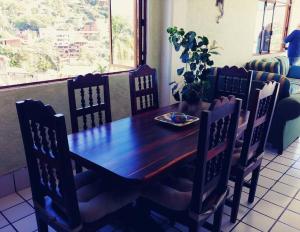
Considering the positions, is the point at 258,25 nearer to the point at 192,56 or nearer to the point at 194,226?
the point at 192,56

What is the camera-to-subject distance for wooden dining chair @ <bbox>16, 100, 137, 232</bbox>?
115 cm

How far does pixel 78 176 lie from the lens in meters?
1.69

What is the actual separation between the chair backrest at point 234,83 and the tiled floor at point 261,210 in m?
0.79

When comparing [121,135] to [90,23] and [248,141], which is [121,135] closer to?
[248,141]

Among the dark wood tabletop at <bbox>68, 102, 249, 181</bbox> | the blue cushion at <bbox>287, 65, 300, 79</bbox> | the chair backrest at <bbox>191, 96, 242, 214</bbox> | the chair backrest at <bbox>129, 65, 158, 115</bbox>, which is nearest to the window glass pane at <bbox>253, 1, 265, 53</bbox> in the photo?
the blue cushion at <bbox>287, 65, 300, 79</bbox>

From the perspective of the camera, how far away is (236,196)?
199 centimetres

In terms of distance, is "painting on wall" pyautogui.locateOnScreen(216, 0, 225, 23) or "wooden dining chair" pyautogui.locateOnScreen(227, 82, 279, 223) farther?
"painting on wall" pyautogui.locateOnScreen(216, 0, 225, 23)

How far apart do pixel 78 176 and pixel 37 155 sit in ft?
1.41

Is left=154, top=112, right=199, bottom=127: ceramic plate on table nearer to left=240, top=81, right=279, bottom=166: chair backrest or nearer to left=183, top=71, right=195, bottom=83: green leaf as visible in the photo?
left=240, top=81, right=279, bottom=166: chair backrest

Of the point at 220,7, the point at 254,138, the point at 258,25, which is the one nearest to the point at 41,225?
the point at 254,138

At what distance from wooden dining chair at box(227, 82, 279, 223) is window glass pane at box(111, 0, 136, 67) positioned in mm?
1630

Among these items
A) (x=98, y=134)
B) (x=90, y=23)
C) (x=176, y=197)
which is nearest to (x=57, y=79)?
(x=90, y=23)

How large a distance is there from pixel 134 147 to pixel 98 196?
0.33m

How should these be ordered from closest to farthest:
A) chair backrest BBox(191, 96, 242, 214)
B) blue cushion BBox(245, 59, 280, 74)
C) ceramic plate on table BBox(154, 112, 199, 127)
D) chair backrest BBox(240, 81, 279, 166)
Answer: chair backrest BBox(191, 96, 242, 214), chair backrest BBox(240, 81, 279, 166), ceramic plate on table BBox(154, 112, 199, 127), blue cushion BBox(245, 59, 280, 74)
